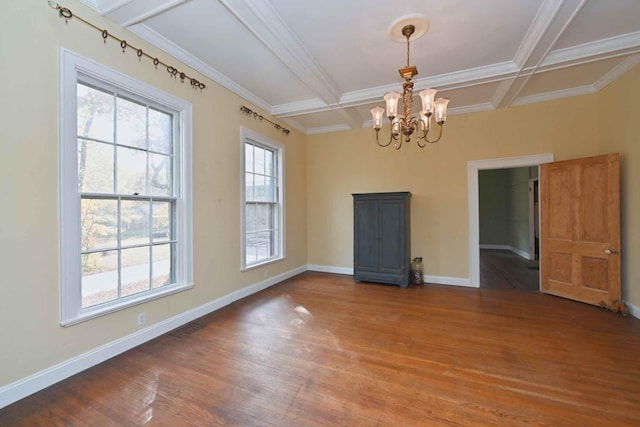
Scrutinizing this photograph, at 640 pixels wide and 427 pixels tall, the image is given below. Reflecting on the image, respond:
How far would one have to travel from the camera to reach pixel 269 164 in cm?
481

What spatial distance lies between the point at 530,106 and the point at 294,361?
16.3 feet

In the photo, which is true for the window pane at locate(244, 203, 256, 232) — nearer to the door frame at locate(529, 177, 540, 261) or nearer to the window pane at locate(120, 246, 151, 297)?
the window pane at locate(120, 246, 151, 297)

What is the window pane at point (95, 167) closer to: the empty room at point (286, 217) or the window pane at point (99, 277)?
the empty room at point (286, 217)

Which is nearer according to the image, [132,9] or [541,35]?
[132,9]

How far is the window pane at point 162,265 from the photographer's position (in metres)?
2.87

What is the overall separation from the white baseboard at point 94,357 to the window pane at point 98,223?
34.4 inches

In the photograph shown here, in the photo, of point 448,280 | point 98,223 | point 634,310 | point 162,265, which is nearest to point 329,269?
point 448,280

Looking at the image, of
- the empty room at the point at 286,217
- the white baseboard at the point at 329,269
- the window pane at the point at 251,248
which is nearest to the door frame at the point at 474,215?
the empty room at the point at 286,217

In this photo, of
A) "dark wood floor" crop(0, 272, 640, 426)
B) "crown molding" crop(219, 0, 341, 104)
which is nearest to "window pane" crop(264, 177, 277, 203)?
"crown molding" crop(219, 0, 341, 104)

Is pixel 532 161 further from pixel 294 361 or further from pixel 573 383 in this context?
pixel 294 361

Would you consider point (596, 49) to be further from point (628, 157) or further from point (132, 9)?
A: point (132, 9)

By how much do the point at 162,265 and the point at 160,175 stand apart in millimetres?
982

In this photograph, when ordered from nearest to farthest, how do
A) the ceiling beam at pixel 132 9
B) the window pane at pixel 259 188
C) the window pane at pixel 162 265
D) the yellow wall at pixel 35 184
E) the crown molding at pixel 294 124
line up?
the yellow wall at pixel 35 184, the ceiling beam at pixel 132 9, the window pane at pixel 162 265, the window pane at pixel 259 188, the crown molding at pixel 294 124

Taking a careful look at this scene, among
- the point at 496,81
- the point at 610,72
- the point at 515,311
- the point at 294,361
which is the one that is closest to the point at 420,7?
the point at 496,81
